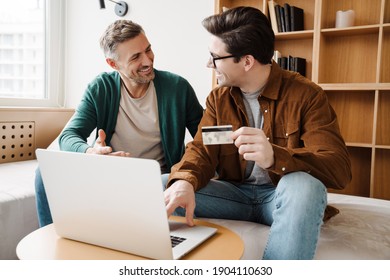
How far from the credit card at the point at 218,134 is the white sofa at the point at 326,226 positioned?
1.10ft

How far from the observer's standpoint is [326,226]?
126 cm

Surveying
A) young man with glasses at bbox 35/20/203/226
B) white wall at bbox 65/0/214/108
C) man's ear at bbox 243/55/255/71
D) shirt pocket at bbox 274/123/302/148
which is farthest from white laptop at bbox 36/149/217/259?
white wall at bbox 65/0/214/108

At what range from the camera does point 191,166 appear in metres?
1.27

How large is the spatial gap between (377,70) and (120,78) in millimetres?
1495

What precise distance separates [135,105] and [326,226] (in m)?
1.01

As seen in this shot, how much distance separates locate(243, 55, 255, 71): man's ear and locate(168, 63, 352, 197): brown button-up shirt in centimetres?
8

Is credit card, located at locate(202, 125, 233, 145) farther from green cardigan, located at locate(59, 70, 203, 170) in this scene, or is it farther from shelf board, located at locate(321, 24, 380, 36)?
shelf board, located at locate(321, 24, 380, 36)

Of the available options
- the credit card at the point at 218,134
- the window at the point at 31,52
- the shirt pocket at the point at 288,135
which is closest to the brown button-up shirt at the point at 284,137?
the shirt pocket at the point at 288,135

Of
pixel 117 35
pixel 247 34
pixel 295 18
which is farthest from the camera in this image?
pixel 295 18

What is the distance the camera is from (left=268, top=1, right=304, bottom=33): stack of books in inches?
96.8

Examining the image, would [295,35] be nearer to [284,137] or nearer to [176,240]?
[284,137]

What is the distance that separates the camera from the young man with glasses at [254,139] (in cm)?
107

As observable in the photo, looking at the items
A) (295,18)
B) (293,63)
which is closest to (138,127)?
(293,63)

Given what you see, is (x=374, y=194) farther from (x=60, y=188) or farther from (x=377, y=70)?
(x=60, y=188)
